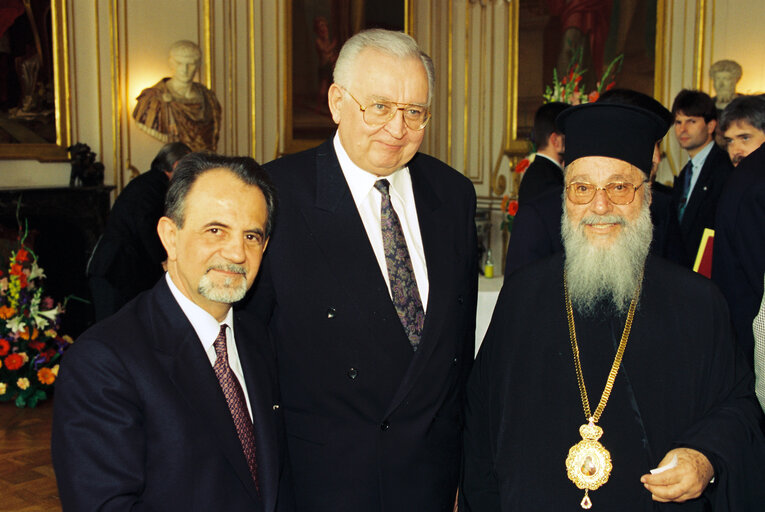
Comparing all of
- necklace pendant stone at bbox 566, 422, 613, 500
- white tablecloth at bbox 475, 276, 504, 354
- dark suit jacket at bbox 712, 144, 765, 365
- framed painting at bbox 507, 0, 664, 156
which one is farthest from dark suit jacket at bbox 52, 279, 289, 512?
framed painting at bbox 507, 0, 664, 156

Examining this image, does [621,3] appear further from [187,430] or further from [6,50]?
[187,430]

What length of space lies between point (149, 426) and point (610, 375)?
48.6 inches

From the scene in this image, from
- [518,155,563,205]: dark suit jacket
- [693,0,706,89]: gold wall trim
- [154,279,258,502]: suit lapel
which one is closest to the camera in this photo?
[154,279,258,502]: suit lapel

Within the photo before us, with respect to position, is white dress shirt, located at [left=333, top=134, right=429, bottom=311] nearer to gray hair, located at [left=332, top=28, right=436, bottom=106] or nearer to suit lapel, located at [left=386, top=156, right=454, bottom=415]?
suit lapel, located at [left=386, top=156, right=454, bottom=415]

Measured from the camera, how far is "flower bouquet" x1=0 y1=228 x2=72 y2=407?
624 cm

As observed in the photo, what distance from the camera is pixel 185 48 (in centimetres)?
835

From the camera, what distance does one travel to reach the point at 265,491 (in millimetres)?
1929

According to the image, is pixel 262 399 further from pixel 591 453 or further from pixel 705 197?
pixel 705 197

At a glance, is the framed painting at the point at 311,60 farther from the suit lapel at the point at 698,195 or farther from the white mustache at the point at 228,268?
the white mustache at the point at 228,268

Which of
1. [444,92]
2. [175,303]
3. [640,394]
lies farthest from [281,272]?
[444,92]

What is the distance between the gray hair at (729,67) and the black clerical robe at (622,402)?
22.5 feet

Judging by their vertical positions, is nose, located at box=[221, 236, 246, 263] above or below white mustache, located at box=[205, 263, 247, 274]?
above

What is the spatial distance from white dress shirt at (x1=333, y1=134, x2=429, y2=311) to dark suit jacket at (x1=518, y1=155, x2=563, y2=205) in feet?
7.79

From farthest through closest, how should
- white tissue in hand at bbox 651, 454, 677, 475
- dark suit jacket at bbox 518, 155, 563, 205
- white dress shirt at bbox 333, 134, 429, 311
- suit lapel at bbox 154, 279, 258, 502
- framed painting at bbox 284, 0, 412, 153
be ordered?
framed painting at bbox 284, 0, 412, 153, dark suit jacket at bbox 518, 155, 563, 205, white dress shirt at bbox 333, 134, 429, 311, white tissue in hand at bbox 651, 454, 677, 475, suit lapel at bbox 154, 279, 258, 502
